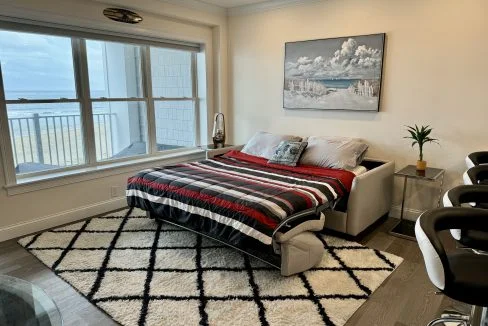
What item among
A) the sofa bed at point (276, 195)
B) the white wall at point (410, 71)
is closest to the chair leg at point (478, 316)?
the sofa bed at point (276, 195)

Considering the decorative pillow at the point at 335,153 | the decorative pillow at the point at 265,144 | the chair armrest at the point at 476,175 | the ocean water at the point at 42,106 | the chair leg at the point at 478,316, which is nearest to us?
the chair leg at the point at 478,316

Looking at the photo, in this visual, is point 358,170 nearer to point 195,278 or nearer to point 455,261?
point 195,278

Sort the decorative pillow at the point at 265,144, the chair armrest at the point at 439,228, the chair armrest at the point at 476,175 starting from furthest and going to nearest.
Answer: the decorative pillow at the point at 265,144
the chair armrest at the point at 476,175
the chair armrest at the point at 439,228

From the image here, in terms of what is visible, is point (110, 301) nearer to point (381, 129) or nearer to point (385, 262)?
point (385, 262)

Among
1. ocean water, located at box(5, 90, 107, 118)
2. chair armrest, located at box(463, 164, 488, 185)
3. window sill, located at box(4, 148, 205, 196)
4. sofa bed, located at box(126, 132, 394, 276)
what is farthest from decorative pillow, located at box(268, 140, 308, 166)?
ocean water, located at box(5, 90, 107, 118)

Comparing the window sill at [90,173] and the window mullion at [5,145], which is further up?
the window mullion at [5,145]

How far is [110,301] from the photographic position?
7.15 ft

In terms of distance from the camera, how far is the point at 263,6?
4.35 metres

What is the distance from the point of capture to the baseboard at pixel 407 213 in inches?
141

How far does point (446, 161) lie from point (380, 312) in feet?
6.33

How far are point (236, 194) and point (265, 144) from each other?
1.56 m

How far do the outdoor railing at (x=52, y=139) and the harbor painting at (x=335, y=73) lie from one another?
231cm

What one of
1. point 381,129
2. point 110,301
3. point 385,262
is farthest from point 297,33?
point 110,301

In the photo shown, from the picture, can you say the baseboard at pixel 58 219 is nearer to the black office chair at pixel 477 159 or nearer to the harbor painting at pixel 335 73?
the harbor painting at pixel 335 73
